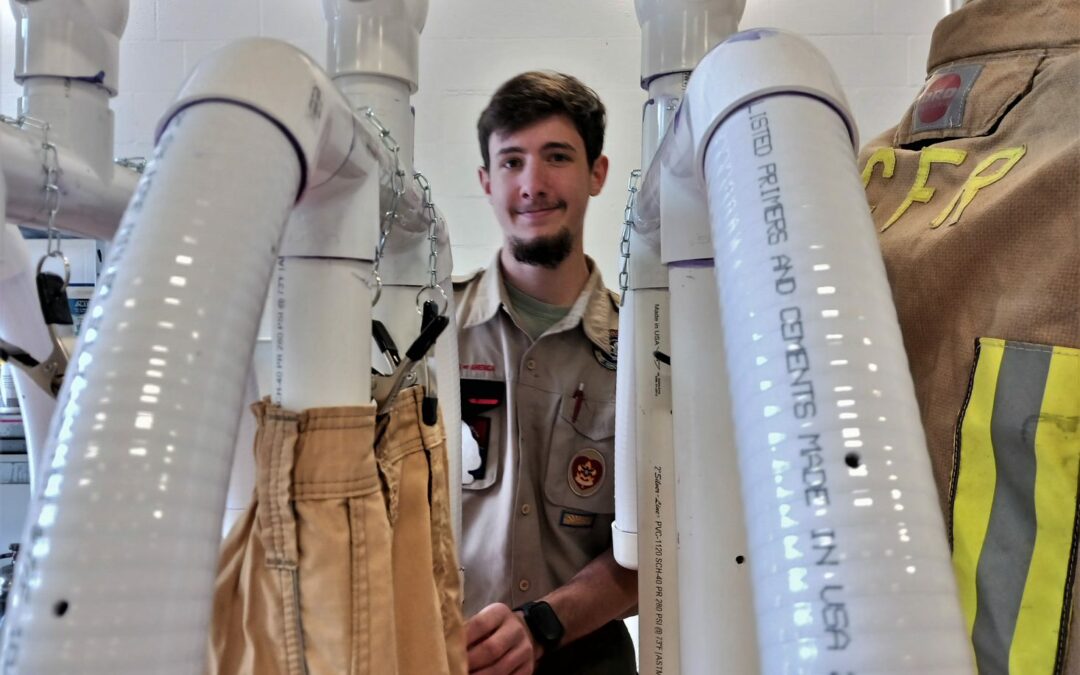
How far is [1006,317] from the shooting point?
440 millimetres

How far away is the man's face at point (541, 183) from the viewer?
3.87ft

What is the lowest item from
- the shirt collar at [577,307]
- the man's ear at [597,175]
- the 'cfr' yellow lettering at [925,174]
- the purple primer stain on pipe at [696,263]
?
the purple primer stain on pipe at [696,263]

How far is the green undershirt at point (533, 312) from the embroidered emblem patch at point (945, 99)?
0.70m

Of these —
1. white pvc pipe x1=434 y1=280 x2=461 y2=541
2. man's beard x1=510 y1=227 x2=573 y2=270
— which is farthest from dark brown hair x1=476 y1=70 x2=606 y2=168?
white pvc pipe x1=434 y1=280 x2=461 y2=541

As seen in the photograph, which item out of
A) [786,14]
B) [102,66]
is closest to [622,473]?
[102,66]

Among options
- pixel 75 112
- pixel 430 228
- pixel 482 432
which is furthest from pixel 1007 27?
pixel 482 432

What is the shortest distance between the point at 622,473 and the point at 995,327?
0.98 feet

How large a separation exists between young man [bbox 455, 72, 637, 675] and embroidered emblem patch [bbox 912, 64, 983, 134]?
2.03 ft

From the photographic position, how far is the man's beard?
1186 mm

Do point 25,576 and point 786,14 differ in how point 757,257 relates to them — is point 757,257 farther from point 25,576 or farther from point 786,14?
point 786,14

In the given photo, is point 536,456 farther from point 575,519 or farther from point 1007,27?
point 1007,27

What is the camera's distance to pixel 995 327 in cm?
45

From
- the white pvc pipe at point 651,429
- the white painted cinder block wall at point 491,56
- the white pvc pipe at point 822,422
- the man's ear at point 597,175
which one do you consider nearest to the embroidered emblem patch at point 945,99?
the white pvc pipe at point 651,429

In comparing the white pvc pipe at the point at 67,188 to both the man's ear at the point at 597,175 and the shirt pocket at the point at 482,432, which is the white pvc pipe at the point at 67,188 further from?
the man's ear at the point at 597,175
